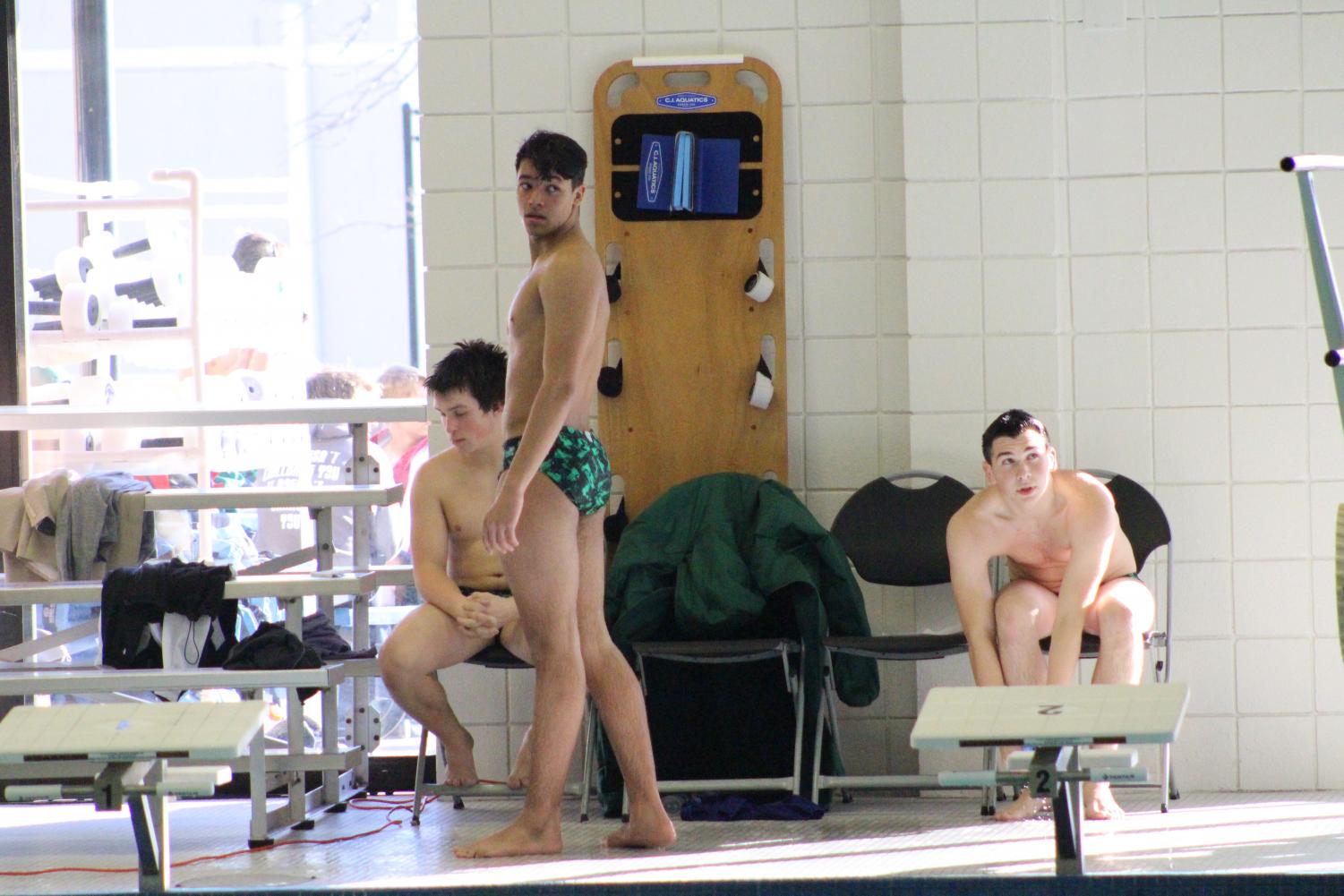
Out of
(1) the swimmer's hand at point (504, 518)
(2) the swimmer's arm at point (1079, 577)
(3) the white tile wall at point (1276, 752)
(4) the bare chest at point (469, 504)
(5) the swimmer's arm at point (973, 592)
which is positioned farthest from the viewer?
(3) the white tile wall at point (1276, 752)

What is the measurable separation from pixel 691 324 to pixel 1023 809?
5.02ft

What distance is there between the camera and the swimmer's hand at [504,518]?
319 cm

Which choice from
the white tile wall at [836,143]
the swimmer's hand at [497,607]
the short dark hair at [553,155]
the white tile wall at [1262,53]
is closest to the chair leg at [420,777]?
the swimmer's hand at [497,607]

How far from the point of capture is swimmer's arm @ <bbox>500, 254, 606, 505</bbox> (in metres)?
3.20

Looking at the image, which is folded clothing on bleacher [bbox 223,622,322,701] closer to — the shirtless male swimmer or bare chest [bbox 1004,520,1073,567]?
the shirtless male swimmer

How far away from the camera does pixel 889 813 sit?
395 cm

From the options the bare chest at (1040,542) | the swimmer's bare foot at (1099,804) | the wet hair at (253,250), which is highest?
the wet hair at (253,250)

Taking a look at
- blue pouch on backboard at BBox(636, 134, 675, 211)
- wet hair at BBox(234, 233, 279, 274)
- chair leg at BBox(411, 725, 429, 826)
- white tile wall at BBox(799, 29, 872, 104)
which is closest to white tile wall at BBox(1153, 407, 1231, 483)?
white tile wall at BBox(799, 29, 872, 104)

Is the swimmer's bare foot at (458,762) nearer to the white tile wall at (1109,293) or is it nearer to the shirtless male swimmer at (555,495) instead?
A: the shirtless male swimmer at (555,495)

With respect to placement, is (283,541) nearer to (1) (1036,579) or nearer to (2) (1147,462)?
(1) (1036,579)

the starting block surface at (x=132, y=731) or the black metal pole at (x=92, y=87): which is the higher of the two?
the black metal pole at (x=92, y=87)

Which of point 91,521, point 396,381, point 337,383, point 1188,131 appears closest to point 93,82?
point 337,383

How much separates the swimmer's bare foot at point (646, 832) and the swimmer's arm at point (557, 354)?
80cm

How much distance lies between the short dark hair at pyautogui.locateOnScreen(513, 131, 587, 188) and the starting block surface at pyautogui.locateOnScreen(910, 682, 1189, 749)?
4.70 feet
